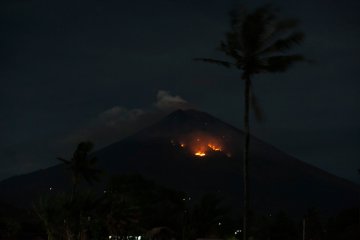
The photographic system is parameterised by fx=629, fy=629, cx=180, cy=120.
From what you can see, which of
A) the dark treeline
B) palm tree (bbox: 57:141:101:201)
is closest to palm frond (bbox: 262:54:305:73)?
the dark treeline

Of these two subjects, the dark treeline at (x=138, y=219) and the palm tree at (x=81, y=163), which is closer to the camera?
the dark treeline at (x=138, y=219)

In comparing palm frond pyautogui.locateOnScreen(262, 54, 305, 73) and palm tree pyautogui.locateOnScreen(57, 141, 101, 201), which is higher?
palm tree pyautogui.locateOnScreen(57, 141, 101, 201)

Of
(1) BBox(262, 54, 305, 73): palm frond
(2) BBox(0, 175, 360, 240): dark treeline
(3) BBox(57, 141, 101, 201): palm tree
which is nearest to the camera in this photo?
(1) BBox(262, 54, 305, 73): palm frond

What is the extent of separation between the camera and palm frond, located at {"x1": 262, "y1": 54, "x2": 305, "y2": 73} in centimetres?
2662

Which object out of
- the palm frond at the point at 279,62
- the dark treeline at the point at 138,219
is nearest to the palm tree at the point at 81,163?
the dark treeline at the point at 138,219

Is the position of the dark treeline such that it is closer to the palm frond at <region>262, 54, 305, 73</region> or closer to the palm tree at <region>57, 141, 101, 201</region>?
the palm tree at <region>57, 141, 101, 201</region>

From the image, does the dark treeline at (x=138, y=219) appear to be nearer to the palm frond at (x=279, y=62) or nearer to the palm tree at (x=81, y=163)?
the palm tree at (x=81, y=163)

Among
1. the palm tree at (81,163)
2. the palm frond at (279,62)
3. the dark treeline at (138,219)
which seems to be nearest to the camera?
the palm frond at (279,62)

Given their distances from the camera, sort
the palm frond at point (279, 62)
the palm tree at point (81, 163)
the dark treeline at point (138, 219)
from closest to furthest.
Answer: the palm frond at point (279, 62)
the dark treeline at point (138, 219)
the palm tree at point (81, 163)

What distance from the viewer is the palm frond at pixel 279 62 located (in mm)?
26625

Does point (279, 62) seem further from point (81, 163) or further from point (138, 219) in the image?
point (81, 163)

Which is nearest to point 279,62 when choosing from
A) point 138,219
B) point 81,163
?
point 138,219

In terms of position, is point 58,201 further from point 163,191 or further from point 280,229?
point 280,229

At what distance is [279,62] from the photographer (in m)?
27.0
